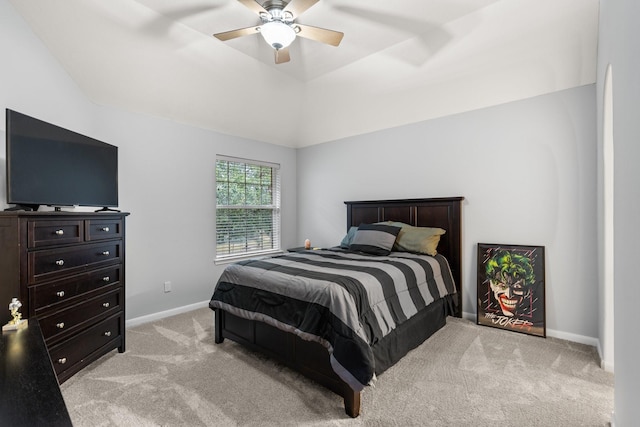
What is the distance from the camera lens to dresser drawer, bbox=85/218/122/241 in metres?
2.34

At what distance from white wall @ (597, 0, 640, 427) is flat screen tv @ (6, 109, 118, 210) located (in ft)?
10.3

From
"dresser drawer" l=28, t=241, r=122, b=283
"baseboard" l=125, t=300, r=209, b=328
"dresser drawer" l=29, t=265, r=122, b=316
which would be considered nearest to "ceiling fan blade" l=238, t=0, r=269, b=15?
"dresser drawer" l=28, t=241, r=122, b=283

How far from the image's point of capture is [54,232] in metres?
2.06

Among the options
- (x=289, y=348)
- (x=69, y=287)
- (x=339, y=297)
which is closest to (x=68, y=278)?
(x=69, y=287)

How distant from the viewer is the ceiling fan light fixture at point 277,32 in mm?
2162

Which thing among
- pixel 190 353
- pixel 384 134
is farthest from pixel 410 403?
pixel 384 134

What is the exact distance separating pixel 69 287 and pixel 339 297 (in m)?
1.94

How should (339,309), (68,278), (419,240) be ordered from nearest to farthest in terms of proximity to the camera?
(339,309)
(68,278)
(419,240)

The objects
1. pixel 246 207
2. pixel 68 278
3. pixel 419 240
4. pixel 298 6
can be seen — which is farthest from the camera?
pixel 246 207

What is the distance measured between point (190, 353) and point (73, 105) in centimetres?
253

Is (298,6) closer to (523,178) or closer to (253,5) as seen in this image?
(253,5)

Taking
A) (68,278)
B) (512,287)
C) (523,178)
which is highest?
(523,178)

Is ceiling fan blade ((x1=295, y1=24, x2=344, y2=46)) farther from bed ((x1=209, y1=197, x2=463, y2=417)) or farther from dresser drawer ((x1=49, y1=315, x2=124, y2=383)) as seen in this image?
dresser drawer ((x1=49, y1=315, x2=124, y2=383))

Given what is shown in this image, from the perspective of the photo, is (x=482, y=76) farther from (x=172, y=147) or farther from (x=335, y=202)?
(x=172, y=147)
